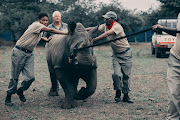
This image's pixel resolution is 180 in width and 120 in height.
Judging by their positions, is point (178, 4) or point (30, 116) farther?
point (178, 4)

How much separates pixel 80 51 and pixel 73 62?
0.34m

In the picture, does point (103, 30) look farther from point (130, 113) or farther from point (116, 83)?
point (130, 113)

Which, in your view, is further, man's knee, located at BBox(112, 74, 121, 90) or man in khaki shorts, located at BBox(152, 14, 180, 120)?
man's knee, located at BBox(112, 74, 121, 90)

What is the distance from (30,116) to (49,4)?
95.5 feet

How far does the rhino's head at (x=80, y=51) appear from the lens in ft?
18.5

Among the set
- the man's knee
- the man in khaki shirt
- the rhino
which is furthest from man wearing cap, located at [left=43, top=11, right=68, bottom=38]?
the man's knee

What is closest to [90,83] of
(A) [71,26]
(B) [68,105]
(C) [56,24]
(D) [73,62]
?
(B) [68,105]

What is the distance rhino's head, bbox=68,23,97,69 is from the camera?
5652mm

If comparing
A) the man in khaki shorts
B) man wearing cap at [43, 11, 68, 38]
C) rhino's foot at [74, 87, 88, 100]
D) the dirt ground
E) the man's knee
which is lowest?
the dirt ground

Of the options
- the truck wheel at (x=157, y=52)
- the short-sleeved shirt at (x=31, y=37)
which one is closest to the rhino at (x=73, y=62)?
the short-sleeved shirt at (x=31, y=37)

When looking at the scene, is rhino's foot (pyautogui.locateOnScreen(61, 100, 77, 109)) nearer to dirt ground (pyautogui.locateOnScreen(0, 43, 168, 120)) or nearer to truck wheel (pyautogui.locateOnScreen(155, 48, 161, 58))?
dirt ground (pyautogui.locateOnScreen(0, 43, 168, 120))

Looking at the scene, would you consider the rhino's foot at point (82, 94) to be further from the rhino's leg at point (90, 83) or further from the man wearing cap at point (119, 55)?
the man wearing cap at point (119, 55)

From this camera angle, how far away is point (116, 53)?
6996mm

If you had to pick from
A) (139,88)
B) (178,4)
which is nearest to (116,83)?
(139,88)
